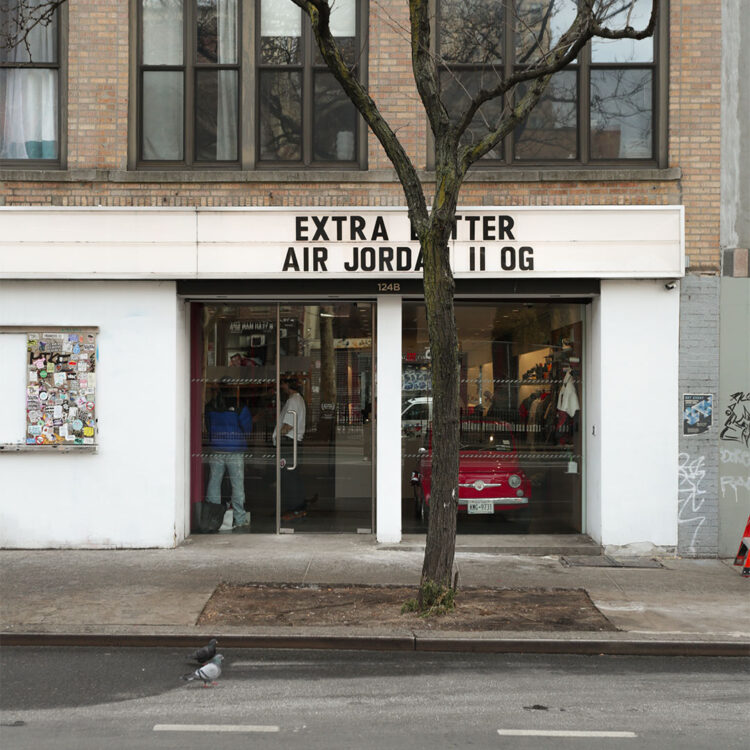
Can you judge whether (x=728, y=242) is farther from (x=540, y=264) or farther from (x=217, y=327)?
(x=217, y=327)

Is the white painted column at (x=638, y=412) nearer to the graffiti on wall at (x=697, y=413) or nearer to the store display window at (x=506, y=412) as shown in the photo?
the graffiti on wall at (x=697, y=413)

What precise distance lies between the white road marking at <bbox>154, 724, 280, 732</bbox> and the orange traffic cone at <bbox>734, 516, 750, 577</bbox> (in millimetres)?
6321

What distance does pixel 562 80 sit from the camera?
36.6ft

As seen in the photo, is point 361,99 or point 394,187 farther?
point 394,187

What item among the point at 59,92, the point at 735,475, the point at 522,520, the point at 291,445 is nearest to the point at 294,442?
the point at 291,445

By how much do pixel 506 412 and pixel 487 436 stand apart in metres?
0.40

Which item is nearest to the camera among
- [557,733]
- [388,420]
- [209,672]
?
[557,733]

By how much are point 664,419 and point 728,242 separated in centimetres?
227

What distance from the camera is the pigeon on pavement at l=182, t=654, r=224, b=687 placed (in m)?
6.25

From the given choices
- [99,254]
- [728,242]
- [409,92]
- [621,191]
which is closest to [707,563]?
[728,242]

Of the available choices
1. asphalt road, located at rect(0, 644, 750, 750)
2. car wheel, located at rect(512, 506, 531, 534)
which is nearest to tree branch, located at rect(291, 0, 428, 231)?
asphalt road, located at rect(0, 644, 750, 750)

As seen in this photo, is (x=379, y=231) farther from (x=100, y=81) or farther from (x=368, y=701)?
(x=368, y=701)

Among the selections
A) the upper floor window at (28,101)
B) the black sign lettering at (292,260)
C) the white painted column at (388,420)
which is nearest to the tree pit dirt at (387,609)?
the white painted column at (388,420)

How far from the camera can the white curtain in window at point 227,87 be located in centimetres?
1120
